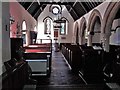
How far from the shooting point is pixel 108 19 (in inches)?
340

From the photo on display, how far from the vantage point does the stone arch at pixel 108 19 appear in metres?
7.87

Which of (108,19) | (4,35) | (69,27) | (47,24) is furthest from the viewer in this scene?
(47,24)

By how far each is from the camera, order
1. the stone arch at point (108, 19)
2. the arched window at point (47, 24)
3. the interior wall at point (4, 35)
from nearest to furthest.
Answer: the interior wall at point (4, 35), the stone arch at point (108, 19), the arched window at point (47, 24)

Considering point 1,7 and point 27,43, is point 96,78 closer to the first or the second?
point 1,7

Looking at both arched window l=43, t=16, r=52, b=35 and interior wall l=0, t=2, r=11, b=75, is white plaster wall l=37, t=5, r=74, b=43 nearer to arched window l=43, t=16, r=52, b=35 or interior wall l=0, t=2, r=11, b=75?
arched window l=43, t=16, r=52, b=35

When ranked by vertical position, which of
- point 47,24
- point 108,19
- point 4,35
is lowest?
point 4,35

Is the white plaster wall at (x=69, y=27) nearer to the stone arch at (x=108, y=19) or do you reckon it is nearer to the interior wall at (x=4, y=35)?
the stone arch at (x=108, y=19)

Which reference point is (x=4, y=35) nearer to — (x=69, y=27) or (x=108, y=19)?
(x=108, y=19)

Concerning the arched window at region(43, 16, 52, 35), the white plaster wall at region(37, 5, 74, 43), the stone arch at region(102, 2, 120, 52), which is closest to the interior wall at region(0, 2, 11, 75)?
the stone arch at region(102, 2, 120, 52)

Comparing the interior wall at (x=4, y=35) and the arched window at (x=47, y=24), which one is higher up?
the arched window at (x=47, y=24)

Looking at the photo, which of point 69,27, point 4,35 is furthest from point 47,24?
point 4,35

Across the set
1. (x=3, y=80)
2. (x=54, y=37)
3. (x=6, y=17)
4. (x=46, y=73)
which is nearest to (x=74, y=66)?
(x=46, y=73)

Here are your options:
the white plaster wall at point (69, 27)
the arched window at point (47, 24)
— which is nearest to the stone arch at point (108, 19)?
the white plaster wall at point (69, 27)

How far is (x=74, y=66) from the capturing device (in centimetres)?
844
